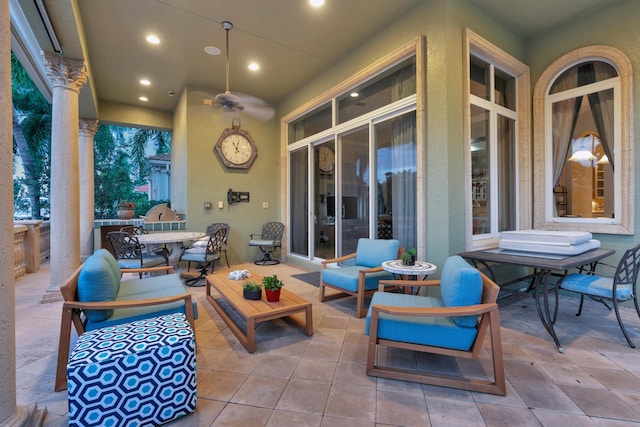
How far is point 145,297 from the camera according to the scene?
255 centimetres

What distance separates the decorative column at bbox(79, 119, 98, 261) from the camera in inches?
249

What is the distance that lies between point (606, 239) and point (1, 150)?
18.2 ft

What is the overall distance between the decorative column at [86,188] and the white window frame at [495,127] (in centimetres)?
729

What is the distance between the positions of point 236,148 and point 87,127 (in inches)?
Result: 129

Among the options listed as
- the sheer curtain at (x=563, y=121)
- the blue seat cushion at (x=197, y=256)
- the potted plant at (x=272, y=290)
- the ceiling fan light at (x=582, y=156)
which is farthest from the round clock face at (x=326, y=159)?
the ceiling fan light at (x=582, y=156)

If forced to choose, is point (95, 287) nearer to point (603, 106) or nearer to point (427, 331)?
point (427, 331)

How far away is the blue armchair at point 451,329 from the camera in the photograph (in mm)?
1895

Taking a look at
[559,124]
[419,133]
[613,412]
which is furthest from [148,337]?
[559,124]

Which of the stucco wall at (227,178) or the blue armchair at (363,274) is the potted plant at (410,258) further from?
the stucco wall at (227,178)

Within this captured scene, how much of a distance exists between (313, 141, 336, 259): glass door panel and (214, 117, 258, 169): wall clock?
5.13ft

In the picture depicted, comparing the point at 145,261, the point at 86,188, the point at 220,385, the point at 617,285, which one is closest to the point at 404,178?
the point at 617,285

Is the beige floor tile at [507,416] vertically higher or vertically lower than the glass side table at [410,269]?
lower

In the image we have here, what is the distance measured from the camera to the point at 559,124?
413cm

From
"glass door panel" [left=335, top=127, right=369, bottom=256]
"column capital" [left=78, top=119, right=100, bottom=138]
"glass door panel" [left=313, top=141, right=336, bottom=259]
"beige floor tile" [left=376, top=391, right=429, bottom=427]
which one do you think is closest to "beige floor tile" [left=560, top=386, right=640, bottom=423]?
"beige floor tile" [left=376, top=391, right=429, bottom=427]
